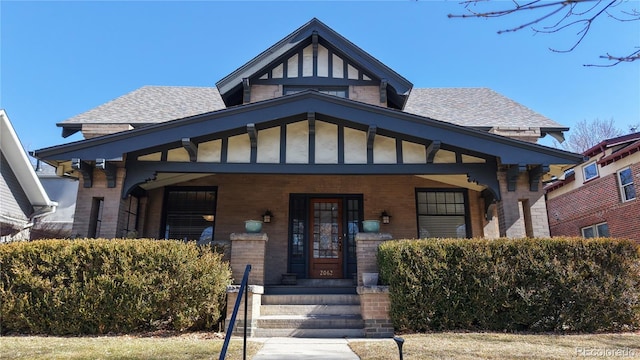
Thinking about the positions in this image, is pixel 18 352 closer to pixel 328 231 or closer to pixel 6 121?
pixel 328 231

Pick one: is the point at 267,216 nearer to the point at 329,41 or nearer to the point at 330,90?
the point at 330,90

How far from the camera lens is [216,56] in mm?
13867

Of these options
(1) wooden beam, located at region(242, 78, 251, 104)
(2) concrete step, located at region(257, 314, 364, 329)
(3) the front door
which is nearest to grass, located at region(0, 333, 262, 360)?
(2) concrete step, located at region(257, 314, 364, 329)

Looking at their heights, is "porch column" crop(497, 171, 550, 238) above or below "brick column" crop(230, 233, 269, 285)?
above

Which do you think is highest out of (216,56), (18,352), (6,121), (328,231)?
(216,56)

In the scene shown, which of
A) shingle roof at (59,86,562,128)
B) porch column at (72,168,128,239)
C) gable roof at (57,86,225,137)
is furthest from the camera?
shingle roof at (59,86,562,128)

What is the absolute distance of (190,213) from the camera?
1092 centimetres

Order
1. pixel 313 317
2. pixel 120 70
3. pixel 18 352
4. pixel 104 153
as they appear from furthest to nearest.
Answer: pixel 120 70, pixel 104 153, pixel 313 317, pixel 18 352

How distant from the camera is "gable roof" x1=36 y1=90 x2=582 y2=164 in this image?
25.6ft

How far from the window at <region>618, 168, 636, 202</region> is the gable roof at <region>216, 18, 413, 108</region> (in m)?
9.87

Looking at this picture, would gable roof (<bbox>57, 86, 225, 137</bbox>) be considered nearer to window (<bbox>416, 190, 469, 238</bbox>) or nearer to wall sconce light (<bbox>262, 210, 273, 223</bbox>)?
wall sconce light (<bbox>262, 210, 273, 223</bbox>)

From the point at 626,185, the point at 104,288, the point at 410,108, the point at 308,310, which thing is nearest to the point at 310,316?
the point at 308,310

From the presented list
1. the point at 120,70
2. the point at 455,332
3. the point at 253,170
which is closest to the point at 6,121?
the point at 120,70

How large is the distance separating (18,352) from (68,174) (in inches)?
194
